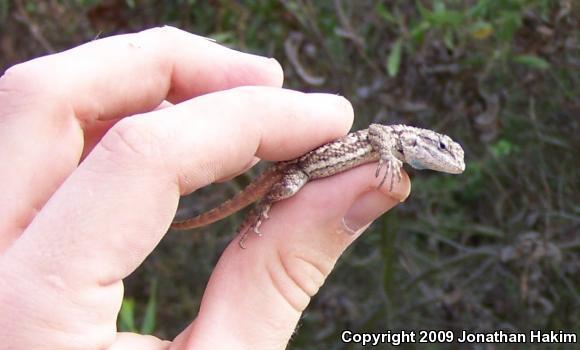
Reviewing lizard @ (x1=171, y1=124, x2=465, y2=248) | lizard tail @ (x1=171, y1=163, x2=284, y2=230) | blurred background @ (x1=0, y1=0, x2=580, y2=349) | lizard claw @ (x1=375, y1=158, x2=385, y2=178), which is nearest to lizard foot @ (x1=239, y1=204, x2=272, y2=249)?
lizard @ (x1=171, y1=124, x2=465, y2=248)

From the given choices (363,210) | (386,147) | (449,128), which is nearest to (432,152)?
(386,147)

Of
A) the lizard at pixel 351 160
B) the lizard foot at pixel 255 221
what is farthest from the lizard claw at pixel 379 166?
the lizard foot at pixel 255 221

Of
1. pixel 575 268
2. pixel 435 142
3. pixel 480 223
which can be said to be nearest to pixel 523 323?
pixel 575 268

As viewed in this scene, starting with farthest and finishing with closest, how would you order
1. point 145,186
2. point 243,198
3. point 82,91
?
point 243,198
point 82,91
point 145,186

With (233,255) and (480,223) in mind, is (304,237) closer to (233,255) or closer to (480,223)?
(233,255)

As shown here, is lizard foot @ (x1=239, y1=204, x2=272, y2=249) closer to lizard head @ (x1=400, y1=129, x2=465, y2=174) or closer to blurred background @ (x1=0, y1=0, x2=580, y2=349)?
lizard head @ (x1=400, y1=129, x2=465, y2=174)

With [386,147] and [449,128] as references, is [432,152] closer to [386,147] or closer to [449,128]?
[386,147]

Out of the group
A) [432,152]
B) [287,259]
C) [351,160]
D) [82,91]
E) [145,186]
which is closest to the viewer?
[145,186]
